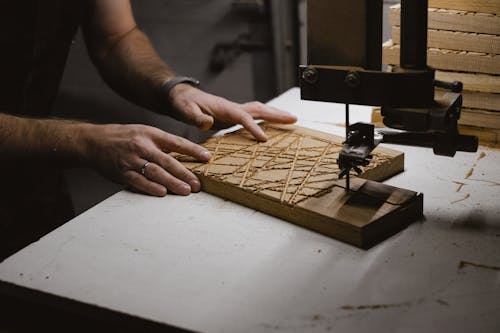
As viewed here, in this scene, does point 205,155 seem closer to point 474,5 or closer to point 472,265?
point 472,265

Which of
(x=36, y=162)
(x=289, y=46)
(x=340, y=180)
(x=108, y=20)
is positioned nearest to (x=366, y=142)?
(x=340, y=180)

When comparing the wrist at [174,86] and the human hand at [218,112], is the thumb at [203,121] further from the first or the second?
the wrist at [174,86]

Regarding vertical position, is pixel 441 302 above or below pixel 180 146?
below

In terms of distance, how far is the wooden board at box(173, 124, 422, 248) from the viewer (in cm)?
126

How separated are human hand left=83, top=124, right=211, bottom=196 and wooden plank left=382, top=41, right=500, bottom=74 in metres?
0.68

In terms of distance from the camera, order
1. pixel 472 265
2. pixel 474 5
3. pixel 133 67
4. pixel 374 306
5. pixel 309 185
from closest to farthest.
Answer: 1. pixel 374 306
2. pixel 472 265
3. pixel 309 185
4. pixel 474 5
5. pixel 133 67

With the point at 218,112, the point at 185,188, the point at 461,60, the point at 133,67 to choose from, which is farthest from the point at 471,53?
the point at 133,67

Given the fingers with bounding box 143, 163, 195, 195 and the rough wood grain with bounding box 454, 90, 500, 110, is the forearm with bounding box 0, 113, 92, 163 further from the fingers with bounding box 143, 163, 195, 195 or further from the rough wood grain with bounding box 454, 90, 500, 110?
the rough wood grain with bounding box 454, 90, 500, 110

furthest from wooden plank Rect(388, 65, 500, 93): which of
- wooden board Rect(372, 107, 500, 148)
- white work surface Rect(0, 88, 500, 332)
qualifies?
white work surface Rect(0, 88, 500, 332)

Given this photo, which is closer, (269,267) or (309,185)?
(269,267)

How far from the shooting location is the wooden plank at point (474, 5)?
5.26ft

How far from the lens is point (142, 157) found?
5.02 feet

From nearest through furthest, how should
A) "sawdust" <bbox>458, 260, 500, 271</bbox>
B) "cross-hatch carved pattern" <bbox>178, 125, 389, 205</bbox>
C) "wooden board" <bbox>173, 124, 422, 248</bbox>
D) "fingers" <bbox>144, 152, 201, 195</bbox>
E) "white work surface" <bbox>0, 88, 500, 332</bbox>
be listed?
"white work surface" <bbox>0, 88, 500, 332</bbox> → "sawdust" <bbox>458, 260, 500, 271</bbox> → "wooden board" <bbox>173, 124, 422, 248</bbox> → "cross-hatch carved pattern" <bbox>178, 125, 389, 205</bbox> → "fingers" <bbox>144, 152, 201, 195</bbox>

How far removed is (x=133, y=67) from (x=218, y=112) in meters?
0.57
